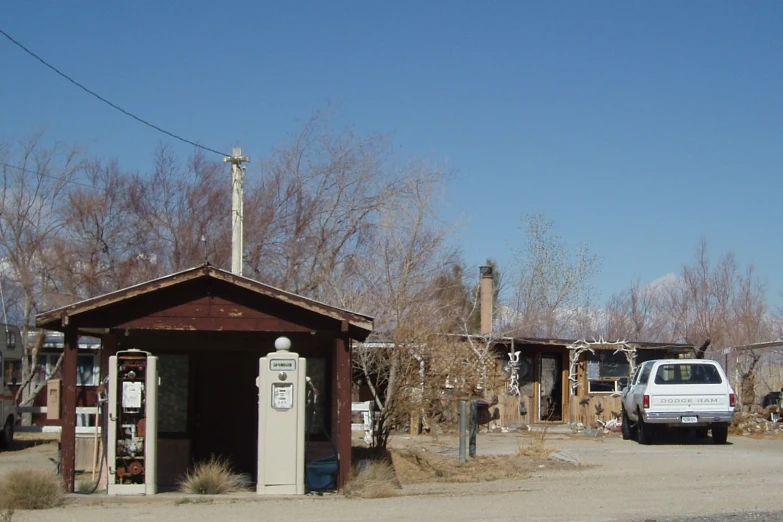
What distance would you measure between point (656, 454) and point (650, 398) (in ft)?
6.06

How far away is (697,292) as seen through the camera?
175 feet

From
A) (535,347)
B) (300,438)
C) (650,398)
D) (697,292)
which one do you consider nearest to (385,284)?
(535,347)

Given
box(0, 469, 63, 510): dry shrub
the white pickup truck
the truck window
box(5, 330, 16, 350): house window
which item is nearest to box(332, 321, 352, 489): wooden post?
box(0, 469, 63, 510): dry shrub

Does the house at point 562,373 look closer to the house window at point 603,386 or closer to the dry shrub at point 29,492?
the house window at point 603,386

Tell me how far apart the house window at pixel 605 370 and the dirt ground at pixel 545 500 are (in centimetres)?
1210

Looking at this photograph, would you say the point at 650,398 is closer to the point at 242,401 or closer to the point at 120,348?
the point at 242,401

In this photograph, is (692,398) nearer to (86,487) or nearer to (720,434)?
(720,434)

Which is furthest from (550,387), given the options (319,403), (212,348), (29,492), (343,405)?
(29,492)

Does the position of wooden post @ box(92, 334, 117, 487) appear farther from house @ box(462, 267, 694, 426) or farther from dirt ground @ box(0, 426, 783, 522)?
house @ box(462, 267, 694, 426)

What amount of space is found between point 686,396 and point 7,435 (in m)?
15.5

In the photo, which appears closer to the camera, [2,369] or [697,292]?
[2,369]

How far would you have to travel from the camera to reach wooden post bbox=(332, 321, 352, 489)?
14.1 m

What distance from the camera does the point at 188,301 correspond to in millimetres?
14117

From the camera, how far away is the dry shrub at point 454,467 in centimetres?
1667
